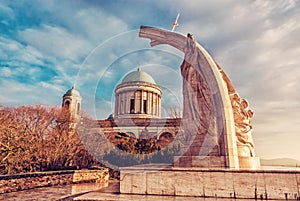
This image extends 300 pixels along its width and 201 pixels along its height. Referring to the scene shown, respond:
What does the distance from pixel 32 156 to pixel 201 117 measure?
15354mm

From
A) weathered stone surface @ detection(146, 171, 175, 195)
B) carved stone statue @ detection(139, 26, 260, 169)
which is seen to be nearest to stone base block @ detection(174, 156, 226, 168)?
carved stone statue @ detection(139, 26, 260, 169)

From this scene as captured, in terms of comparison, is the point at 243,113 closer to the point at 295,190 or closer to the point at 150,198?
the point at 295,190

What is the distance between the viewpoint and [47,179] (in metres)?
16.1

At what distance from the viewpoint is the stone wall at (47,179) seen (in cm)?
1302

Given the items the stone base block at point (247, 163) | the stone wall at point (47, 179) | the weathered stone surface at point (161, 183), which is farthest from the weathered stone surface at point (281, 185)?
the stone wall at point (47, 179)

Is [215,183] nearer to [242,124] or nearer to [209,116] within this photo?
[209,116]

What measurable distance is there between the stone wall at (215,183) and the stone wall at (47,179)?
9.58 meters

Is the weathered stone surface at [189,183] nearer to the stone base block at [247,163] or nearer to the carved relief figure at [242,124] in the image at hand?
the stone base block at [247,163]

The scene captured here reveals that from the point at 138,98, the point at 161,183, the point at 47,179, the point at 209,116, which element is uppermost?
the point at 138,98

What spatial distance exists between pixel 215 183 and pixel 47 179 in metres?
13.7

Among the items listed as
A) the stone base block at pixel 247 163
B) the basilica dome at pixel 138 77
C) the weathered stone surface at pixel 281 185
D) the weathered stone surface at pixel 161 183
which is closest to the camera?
the weathered stone surface at pixel 281 185

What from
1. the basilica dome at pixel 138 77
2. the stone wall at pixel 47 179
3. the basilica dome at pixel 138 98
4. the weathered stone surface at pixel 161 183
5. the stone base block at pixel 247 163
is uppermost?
the basilica dome at pixel 138 77

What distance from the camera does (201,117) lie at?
8.47 metres

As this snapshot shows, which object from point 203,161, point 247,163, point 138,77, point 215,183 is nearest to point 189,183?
point 215,183
